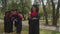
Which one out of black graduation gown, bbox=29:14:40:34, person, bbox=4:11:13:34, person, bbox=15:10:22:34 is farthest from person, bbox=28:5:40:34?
person, bbox=4:11:13:34

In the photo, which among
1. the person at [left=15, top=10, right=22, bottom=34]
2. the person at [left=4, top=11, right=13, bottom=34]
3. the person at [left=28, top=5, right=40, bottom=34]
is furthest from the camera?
the person at [left=4, top=11, right=13, bottom=34]

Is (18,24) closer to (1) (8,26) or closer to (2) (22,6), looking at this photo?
(1) (8,26)

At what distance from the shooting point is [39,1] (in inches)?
164

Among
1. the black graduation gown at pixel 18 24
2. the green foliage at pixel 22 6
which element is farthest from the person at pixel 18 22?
the green foliage at pixel 22 6

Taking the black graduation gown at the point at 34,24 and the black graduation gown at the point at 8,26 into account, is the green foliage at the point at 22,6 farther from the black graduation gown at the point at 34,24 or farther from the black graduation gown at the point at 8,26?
the black graduation gown at the point at 34,24

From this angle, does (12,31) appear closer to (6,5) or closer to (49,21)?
(6,5)

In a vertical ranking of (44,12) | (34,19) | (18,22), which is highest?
(44,12)

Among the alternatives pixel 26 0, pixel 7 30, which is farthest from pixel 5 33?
pixel 26 0

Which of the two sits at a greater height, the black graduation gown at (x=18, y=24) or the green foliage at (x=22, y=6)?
the green foliage at (x=22, y=6)

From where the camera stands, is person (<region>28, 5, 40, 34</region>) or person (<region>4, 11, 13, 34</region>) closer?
person (<region>28, 5, 40, 34</region>)

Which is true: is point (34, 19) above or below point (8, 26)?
above

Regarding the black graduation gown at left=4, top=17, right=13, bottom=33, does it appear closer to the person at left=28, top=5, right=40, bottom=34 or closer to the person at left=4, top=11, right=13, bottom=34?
the person at left=4, top=11, right=13, bottom=34

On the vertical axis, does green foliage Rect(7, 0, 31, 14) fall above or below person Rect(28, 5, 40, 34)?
above

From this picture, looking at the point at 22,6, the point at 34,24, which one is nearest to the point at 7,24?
the point at 22,6
